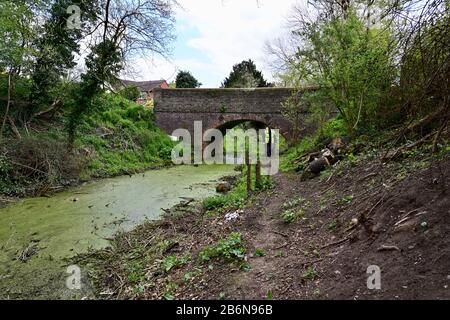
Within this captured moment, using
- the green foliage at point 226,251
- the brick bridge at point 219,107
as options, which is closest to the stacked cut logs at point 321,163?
the green foliage at point 226,251

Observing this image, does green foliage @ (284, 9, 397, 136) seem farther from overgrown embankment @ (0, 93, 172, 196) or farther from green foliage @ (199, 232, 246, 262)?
overgrown embankment @ (0, 93, 172, 196)

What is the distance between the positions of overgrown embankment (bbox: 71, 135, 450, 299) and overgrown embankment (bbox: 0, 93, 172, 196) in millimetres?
5132

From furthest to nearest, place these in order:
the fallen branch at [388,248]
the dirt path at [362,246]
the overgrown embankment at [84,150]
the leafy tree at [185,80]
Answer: the leafy tree at [185,80], the overgrown embankment at [84,150], the fallen branch at [388,248], the dirt path at [362,246]

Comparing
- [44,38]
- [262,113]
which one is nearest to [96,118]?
[44,38]

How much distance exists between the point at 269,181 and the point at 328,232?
421 centimetres

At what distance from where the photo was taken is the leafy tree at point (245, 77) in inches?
1339

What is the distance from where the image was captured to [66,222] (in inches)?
269

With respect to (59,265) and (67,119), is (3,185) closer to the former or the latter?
(67,119)

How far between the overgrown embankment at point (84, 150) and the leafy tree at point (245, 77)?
16690 mm

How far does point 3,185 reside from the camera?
Result: 8.79m

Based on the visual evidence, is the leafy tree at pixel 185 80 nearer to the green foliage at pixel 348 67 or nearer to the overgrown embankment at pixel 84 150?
the overgrown embankment at pixel 84 150

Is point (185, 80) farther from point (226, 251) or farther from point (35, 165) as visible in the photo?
point (226, 251)

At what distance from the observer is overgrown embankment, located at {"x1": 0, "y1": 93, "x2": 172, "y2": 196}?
944 cm

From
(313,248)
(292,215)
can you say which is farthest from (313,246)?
(292,215)
